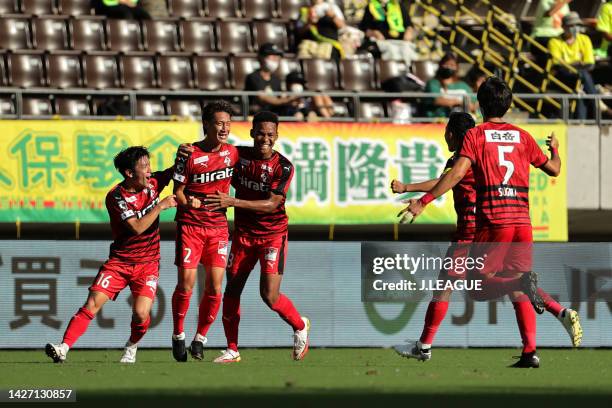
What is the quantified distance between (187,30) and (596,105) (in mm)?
5985

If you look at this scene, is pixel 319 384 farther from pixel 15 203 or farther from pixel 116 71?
pixel 116 71

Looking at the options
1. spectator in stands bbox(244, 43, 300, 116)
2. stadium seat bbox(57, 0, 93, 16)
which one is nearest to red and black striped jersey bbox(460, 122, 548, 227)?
spectator in stands bbox(244, 43, 300, 116)

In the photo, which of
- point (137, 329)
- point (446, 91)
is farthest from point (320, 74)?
point (137, 329)

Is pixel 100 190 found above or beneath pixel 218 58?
beneath

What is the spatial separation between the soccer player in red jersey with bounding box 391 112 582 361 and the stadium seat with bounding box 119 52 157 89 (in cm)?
Result: 785

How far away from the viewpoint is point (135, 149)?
10.9m

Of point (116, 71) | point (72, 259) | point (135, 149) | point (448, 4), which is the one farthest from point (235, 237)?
point (448, 4)

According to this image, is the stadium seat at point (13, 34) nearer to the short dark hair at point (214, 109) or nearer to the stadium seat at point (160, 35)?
the stadium seat at point (160, 35)

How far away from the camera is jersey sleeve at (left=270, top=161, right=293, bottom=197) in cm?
1105

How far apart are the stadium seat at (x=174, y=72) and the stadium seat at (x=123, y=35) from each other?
72 centimetres

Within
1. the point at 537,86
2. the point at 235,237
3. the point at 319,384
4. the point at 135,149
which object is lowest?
A: the point at 319,384

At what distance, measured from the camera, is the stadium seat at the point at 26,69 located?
17.5 m

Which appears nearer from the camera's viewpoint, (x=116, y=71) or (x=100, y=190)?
(x=100, y=190)

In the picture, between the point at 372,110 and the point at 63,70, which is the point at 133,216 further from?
the point at 372,110
